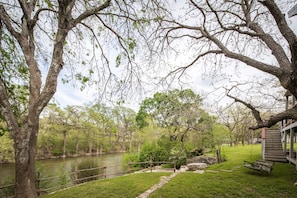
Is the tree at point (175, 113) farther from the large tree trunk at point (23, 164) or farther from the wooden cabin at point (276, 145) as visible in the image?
the large tree trunk at point (23, 164)

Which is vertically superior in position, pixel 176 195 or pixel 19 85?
pixel 19 85

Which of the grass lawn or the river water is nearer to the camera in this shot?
the grass lawn

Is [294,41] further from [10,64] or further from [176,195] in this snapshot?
[10,64]

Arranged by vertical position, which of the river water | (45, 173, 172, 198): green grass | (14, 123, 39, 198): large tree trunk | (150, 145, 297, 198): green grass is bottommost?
the river water

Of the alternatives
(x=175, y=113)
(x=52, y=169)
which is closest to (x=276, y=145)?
(x=175, y=113)

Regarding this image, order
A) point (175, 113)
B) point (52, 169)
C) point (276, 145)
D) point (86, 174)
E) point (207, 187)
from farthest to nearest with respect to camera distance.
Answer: point (52, 169)
point (175, 113)
point (86, 174)
point (276, 145)
point (207, 187)

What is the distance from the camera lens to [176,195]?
6.25m

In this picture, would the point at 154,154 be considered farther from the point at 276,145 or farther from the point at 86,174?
the point at 276,145

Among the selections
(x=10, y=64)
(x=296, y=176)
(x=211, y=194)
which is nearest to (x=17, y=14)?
(x=10, y=64)

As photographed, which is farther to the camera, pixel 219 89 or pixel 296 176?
pixel 296 176

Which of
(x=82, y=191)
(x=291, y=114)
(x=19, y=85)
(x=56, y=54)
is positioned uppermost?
(x=56, y=54)

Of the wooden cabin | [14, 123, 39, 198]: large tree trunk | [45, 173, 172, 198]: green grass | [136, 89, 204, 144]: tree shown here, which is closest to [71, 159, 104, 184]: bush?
[45, 173, 172, 198]: green grass

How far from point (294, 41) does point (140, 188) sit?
6735 mm

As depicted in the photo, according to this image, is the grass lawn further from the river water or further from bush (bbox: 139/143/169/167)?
bush (bbox: 139/143/169/167)
